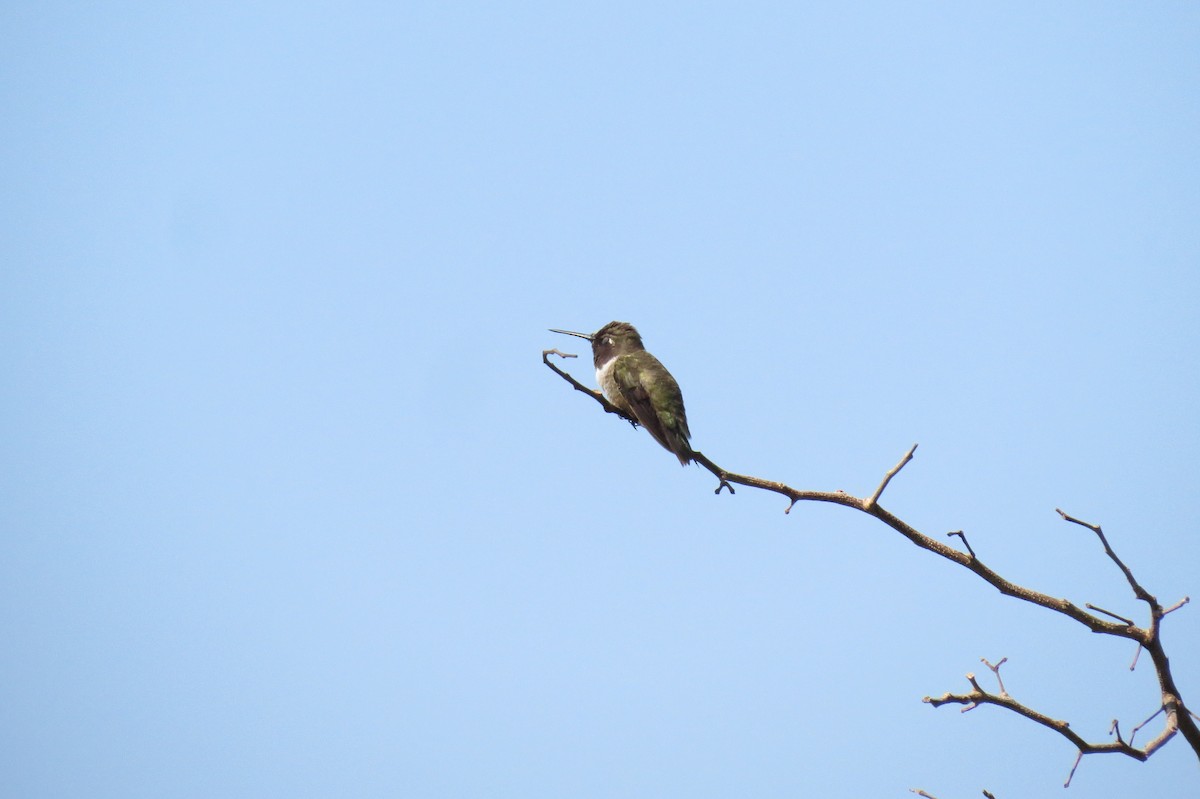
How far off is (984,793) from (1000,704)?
0.41 meters

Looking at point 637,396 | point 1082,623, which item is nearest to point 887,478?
point 1082,623

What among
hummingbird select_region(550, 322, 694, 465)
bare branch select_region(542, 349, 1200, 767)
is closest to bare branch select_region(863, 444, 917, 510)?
bare branch select_region(542, 349, 1200, 767)

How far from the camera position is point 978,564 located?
3.92 m

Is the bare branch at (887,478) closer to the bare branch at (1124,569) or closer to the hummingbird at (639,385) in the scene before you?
the bare branch at (1124,569)

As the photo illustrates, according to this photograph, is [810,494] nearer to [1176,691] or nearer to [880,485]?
[880,485]

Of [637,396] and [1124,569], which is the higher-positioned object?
[637,396]

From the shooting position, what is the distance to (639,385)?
959cm

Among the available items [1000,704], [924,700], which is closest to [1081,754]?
[1000,704]

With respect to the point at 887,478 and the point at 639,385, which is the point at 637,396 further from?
the point at 887,478

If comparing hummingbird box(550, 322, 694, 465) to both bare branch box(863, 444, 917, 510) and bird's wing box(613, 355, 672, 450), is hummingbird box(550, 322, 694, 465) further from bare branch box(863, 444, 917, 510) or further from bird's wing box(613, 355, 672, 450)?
bare branch box(863, 444, 917, 510)

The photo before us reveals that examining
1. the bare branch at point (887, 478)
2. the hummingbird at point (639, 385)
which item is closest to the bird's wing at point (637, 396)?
the hummingbird at point (639, 385)

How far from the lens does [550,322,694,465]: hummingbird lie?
352 inches

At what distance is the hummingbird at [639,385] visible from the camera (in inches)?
352

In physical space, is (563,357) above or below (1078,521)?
above
